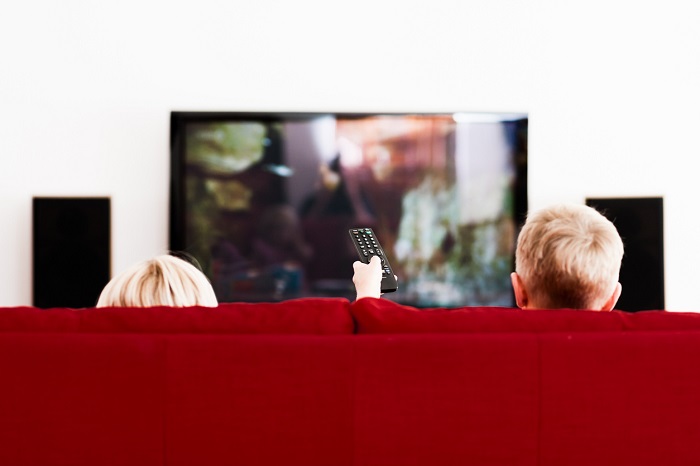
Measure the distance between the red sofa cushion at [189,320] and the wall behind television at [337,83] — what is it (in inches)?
117

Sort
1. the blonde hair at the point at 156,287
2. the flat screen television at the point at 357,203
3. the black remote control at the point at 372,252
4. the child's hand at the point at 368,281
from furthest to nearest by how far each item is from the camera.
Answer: the flat screen television at the point at 357,203
the black remote control at the point at 372,252
the child's hand at the point at 368,281
the blonde hair at the point at 156,287

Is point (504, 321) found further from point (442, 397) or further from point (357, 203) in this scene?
point (357, 203)

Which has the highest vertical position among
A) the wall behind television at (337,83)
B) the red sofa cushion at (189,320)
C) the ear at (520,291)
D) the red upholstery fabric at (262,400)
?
the wall behind television at (337,83)

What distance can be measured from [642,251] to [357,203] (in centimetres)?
150

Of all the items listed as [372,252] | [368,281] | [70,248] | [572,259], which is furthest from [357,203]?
[572,259]

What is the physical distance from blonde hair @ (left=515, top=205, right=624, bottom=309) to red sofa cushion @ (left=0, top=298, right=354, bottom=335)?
0.41 m

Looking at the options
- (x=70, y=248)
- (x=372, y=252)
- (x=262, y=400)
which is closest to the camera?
(x=262, y=400)

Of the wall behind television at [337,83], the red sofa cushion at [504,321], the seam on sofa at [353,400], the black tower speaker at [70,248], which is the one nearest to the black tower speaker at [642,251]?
the wall behind television at [337,83]

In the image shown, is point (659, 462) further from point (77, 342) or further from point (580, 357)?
point (77, 342)

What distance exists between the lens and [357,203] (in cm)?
404

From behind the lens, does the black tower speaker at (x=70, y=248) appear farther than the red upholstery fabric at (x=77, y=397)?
Yes

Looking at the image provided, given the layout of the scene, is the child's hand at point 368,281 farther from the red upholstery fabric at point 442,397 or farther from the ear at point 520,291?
the red upholstery fabric at point 442,397

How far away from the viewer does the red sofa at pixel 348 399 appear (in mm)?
1153

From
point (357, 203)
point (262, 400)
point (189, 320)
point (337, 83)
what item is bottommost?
point (262, 400)
